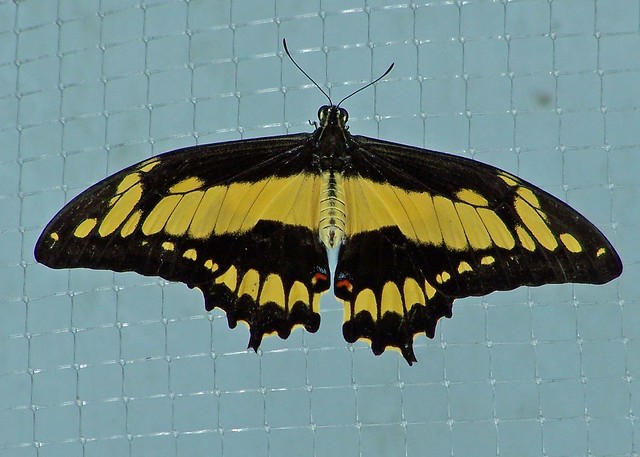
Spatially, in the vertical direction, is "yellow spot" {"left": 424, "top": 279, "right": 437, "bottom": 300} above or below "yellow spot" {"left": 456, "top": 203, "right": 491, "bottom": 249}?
below

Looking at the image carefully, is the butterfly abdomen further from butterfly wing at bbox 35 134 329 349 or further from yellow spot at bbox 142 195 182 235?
yellow spot at bbox 142 195 182 235

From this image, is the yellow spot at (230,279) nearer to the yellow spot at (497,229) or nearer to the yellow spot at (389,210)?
the yellow spot at (389,210)

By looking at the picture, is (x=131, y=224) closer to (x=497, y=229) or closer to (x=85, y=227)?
(x=85, y=227)

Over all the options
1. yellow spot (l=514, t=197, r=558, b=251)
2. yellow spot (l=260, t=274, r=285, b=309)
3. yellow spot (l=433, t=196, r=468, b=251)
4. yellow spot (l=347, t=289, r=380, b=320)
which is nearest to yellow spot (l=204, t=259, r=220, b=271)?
yellow spot (l=260, t=274, r=285, b=309)

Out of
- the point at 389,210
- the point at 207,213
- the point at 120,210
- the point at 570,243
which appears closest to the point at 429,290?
the point at 389,210

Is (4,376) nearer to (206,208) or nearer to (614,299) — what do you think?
(206,208)

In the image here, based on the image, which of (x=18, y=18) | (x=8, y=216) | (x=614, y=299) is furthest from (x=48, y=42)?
(x=614, y=299)
